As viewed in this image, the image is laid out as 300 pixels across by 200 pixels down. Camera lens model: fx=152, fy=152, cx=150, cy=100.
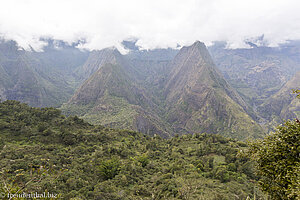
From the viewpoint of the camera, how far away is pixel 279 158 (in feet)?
31.2

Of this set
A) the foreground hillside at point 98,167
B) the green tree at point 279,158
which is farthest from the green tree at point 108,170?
the green tree at point 279,158

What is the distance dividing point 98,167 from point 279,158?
31218 mm

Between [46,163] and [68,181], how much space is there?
842 cm

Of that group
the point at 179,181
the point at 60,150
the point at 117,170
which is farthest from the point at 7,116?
the point at 179,181

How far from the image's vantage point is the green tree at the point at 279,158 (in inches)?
349

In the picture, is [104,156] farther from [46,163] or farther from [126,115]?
[126,115]

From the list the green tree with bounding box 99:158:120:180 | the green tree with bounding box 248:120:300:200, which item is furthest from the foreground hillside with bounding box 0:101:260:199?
the green tree with bounding box 248:120:300:200

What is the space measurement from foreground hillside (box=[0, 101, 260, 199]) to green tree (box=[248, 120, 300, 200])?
34.7 ft

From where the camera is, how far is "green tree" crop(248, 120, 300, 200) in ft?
29.1

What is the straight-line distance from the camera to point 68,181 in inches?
957

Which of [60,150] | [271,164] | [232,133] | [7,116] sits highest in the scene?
[7,116]

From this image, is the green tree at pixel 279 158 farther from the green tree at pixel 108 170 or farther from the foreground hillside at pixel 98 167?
the green tree at pixel 108 170

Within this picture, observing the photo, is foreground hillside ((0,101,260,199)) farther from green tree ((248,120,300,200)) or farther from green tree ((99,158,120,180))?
green tree ((248,120,300,200))

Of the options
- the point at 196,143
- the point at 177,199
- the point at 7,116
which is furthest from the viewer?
the point at 196,143
